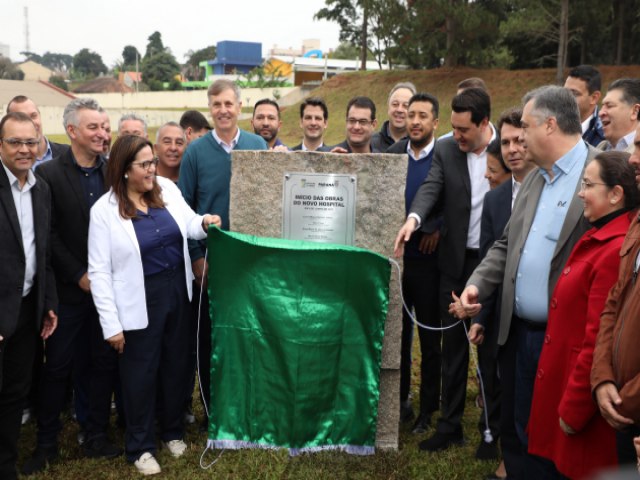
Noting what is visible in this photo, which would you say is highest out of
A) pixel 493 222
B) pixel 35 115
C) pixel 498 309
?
pixel 35 115

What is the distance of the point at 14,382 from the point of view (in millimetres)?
3734

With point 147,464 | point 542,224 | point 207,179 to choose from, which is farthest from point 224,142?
point 542,224

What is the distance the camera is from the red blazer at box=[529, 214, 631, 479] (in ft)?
8.56

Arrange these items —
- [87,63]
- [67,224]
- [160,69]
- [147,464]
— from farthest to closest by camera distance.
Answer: [87,63] → [160,69] → [67,224] → [147,464]

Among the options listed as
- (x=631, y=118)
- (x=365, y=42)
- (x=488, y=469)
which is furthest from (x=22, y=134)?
(x=365, y=42)

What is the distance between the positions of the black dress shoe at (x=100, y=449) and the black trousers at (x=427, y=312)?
2.07 metres

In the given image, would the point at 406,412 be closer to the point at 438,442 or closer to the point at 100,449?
the point at 438,442

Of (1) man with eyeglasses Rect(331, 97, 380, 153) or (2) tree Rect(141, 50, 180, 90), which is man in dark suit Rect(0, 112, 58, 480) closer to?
(1) man with eyeglasses Rect(331, 97, 380, 153)

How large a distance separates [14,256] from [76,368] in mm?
1078

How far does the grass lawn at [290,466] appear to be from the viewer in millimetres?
3859

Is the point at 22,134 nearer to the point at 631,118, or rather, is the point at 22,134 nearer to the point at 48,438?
the point at 48,438

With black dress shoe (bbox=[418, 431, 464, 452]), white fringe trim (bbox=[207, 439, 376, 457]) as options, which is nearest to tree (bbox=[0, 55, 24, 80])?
white fringe trim (bbox=[207, 439, 376, 457])

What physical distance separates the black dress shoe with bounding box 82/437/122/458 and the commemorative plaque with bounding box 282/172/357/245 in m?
1.76

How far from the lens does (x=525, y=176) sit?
143 inches
